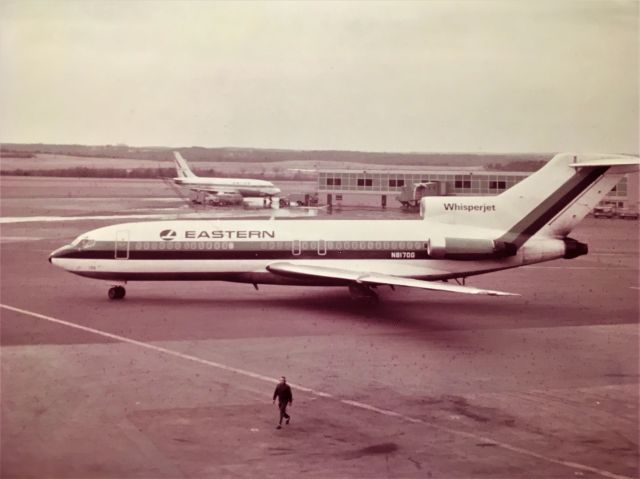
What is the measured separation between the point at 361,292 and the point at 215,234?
396 cm

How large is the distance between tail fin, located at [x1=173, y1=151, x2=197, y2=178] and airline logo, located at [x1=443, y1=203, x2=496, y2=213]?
22.7ft

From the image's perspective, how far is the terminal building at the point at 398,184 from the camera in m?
21.3

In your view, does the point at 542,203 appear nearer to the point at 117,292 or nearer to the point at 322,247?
the point at 322,247

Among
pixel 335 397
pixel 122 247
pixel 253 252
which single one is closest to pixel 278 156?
pixel 253 252

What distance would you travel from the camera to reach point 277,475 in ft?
28.4

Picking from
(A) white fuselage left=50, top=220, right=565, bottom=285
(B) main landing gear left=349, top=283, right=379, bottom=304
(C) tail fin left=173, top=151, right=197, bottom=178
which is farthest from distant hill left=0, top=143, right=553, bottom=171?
(B) main landing gear left=349, top=283, right=379, bottom=304

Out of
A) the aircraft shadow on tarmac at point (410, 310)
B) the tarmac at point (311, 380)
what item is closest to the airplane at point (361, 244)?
the aircraft shadow on tarmac at point (410, 310)

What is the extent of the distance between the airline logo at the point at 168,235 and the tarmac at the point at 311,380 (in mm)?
1563

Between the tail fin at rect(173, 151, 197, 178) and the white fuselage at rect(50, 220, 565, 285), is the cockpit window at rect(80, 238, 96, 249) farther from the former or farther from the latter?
the tail fin at rect(173, 151, 197, 178)

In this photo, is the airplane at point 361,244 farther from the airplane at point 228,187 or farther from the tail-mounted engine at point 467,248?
the airplane at point 228,187

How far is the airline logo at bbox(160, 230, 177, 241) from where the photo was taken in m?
18.0

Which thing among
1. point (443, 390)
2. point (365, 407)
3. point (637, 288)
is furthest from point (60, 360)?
Answer: point (637, 288)

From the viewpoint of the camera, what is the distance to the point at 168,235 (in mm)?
18000

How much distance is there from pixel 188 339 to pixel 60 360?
2.59 meters
